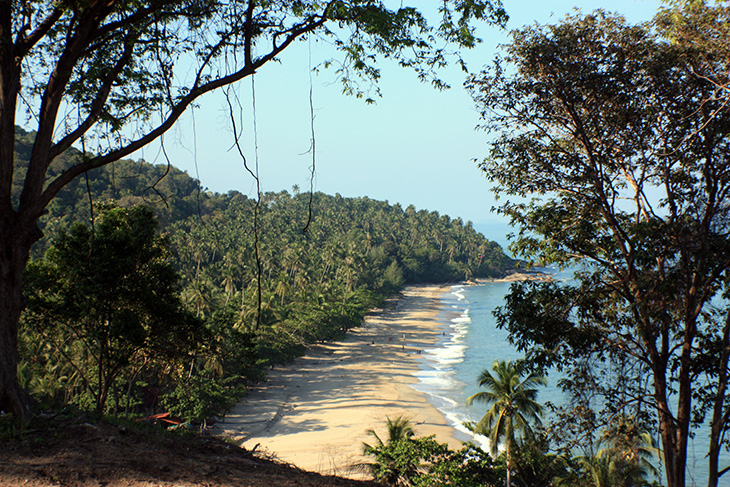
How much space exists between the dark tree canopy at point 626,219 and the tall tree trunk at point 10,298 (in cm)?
619

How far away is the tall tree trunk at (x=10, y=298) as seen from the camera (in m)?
5.36

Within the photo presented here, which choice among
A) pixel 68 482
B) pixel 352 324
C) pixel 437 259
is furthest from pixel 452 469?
pixel 437 259

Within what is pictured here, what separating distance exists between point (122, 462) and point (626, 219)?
7800mm

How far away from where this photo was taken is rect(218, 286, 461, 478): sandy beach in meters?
23.9

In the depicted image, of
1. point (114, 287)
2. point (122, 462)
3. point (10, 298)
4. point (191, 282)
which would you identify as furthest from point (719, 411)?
point (191, 282)

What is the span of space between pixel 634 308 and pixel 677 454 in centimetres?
212

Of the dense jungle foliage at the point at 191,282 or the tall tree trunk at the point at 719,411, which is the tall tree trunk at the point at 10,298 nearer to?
the dense jungle foliage at the point at 191,282

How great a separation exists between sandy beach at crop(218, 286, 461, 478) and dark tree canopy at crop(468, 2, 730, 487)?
7866 mm

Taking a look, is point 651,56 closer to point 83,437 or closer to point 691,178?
point 691,178

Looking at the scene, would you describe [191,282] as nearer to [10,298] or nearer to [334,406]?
[334,406]

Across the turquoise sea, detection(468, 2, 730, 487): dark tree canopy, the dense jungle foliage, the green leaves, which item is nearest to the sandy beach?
the turquoise sea

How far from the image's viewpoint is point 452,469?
599 inches

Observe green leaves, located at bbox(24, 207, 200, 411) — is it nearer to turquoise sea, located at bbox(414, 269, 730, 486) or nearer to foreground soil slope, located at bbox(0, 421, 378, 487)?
foreground soil slope, located at bbox(0, 421, 378, 487)

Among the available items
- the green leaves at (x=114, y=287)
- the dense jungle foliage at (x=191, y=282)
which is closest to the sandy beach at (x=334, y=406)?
the dense jungle foliage at (x=191, y=282)
